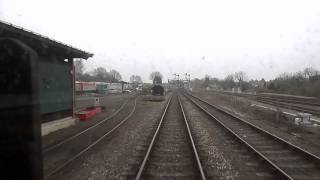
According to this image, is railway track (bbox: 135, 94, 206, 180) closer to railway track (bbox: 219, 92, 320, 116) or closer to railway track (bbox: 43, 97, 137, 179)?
railway track (bbox: 43, 97, 137, 179)

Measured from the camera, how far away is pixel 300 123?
66.6 ft

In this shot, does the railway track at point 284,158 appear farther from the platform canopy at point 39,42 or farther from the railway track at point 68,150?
the platform canopy at point 39,42

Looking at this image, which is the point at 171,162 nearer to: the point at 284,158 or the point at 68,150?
the point at 284,158

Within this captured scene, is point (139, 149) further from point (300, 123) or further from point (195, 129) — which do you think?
point (300, 123)

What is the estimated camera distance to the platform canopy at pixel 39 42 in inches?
448

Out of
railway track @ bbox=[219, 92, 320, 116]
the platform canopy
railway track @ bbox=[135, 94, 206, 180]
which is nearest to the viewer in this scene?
railway track @ bbox=[135, 94, 206, 180]

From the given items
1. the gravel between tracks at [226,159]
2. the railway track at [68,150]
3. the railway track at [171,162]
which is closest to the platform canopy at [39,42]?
the railway track at [68,150]

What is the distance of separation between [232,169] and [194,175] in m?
1.20

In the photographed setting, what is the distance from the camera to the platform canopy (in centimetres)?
1137

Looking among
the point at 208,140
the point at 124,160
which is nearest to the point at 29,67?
the point at 124,160

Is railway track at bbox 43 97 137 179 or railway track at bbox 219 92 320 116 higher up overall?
railway track at bbox 219 92 320 116

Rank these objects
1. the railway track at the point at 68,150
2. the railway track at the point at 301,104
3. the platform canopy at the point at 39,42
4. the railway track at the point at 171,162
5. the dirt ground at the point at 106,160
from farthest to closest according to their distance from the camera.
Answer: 1. the railway track at the point at 301,104
2. the platform canopy at the point at 39,42
3. the railway track at the point at 68,150
4. the dirt ground at the point at 106,160
5. the railway track at the point at 171,162

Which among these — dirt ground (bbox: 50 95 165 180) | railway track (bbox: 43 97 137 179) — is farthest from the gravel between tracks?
railway track (bbox: 43 97 137 179)

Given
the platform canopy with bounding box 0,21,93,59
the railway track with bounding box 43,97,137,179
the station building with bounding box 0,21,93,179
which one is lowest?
the railway track with bounding box 43,97,137,179
